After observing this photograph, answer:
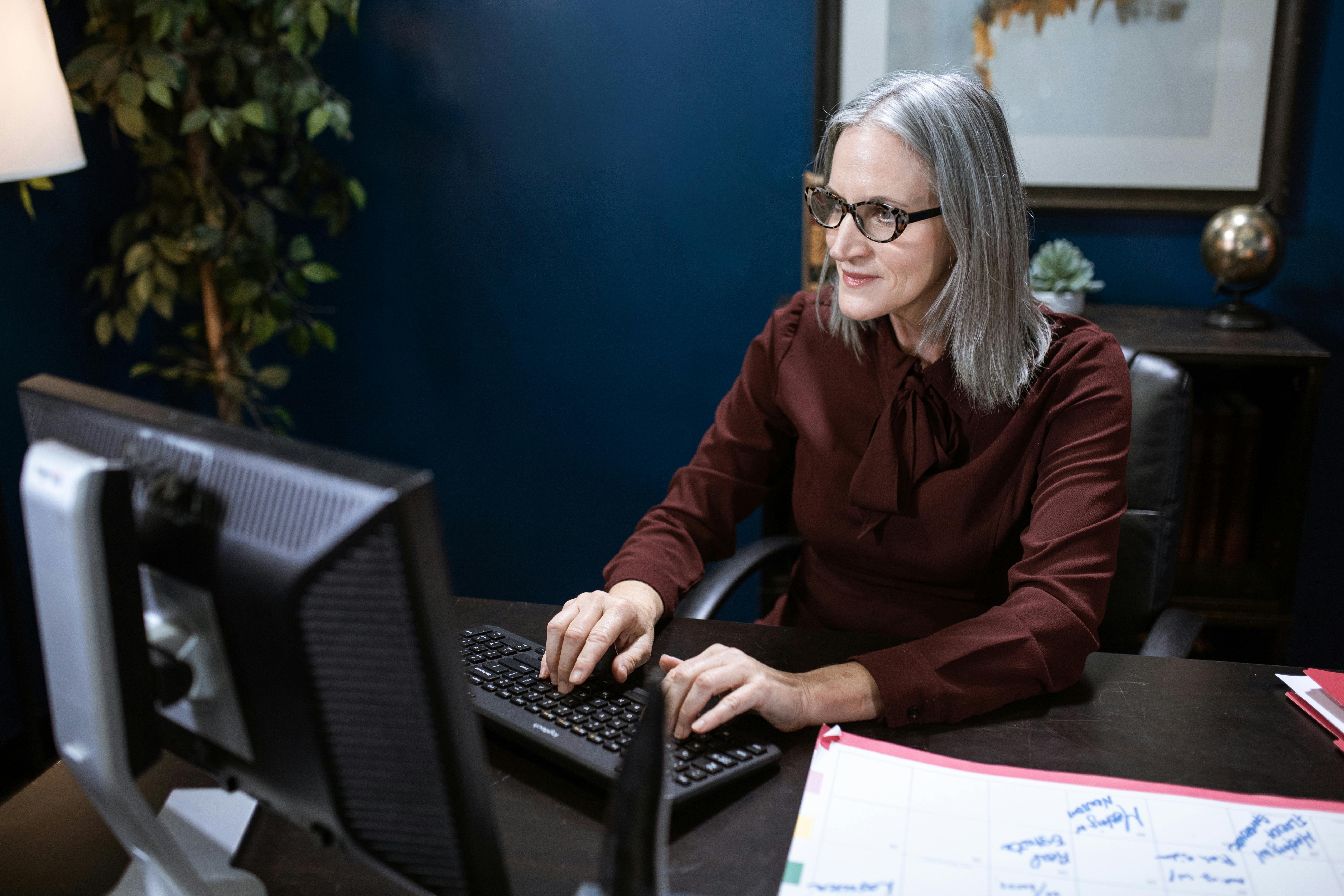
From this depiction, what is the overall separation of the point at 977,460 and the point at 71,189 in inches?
84.0

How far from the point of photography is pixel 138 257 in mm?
2188

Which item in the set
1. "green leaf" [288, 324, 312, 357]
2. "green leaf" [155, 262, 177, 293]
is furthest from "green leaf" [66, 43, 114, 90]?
"green leaf" [288, 324, 312, 357]

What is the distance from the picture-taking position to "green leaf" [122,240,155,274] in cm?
219

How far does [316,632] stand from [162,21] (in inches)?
70.5

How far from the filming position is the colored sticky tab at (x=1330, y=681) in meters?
1.08

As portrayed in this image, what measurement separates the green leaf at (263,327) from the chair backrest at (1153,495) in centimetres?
173

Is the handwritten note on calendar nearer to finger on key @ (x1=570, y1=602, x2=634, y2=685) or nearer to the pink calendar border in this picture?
the pink calendar border

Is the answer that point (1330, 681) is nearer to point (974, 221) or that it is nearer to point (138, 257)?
point (974, 221)

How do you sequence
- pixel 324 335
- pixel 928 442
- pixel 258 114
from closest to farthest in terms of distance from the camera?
pixel 928 442, pixel 258 114, pixel 324 335

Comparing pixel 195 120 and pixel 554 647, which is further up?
pixel 195 120

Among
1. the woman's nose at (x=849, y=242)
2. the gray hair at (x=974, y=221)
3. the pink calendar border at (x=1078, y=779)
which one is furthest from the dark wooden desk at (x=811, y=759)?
the woman's nose at (x=849, y=242)

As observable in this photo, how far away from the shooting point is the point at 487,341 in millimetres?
2729

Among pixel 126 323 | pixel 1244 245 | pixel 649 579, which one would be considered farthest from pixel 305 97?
pixel 1244 245

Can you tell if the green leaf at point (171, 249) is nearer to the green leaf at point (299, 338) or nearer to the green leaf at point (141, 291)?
the green leaf at point (141, 291)
